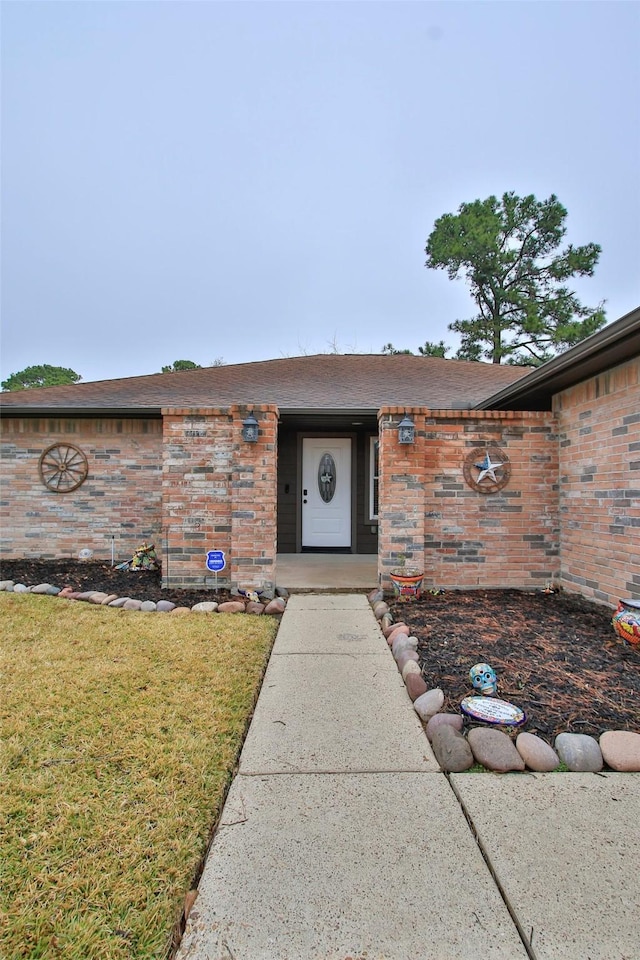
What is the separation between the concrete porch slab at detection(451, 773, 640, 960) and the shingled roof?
16.1ft

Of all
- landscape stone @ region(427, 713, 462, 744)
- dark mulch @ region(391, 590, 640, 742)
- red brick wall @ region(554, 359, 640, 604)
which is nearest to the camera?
landscape stone @ region(427, 713, 462, 744)

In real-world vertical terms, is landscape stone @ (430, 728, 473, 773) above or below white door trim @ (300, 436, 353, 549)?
below

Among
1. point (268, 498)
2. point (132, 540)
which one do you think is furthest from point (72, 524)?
point (268, 498)

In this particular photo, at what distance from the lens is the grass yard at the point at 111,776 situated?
1415mm

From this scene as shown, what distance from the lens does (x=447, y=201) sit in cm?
1616

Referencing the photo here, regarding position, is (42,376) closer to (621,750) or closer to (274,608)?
(274,608)

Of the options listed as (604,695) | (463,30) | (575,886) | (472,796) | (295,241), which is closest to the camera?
(575,886)

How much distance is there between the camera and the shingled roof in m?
6.76

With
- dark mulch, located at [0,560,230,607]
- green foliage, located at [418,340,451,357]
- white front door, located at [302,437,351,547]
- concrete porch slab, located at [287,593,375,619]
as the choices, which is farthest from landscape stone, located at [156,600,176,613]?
green foliage, located at [418,340,451,357]

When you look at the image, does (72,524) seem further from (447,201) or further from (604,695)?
(447,201)

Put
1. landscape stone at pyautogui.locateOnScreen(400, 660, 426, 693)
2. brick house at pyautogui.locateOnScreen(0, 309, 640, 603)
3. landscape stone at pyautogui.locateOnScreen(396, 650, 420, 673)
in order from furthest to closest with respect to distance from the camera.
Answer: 1. brick house at pyautogui.locateOnScreen(0, 309, 640, 603)
2. landscape stone at pyautogui.locateOnScreen(396, 650, 420, 673)
3. landscape stone at pyautogui.locateOnScreen(400, 660, 426, 693)

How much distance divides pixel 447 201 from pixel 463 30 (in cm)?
764

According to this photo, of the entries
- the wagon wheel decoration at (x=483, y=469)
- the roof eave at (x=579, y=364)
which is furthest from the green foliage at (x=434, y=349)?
the wagon wheel decoration at (x=483, y=469)

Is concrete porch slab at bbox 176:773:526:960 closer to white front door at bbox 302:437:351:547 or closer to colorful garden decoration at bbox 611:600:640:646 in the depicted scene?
colorful garden decoration at bbox 611:600:640:646
